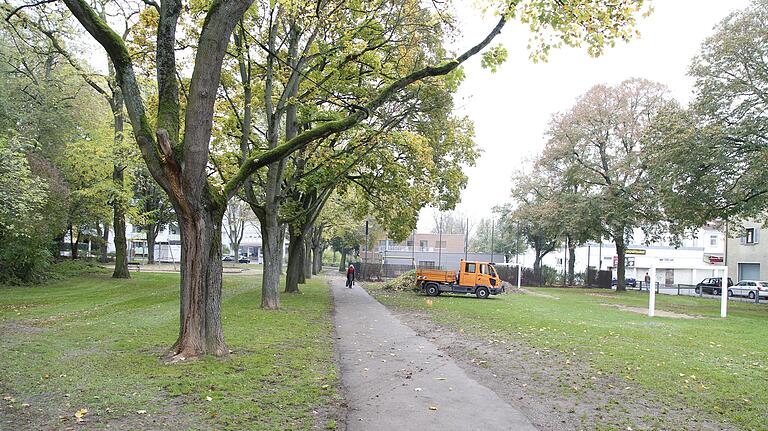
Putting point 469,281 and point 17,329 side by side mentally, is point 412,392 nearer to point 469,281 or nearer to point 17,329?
point 17,329

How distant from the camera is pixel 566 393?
7.65 meters

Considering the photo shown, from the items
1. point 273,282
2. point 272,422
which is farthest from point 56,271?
point 272,422

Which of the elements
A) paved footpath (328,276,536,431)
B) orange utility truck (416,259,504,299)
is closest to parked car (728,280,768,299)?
orange utility truck (416,259,504,299)

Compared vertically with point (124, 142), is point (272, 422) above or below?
below

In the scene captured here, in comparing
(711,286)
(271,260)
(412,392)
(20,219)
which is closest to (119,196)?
(20,219)

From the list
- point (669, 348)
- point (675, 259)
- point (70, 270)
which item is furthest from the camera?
point (675, 259)

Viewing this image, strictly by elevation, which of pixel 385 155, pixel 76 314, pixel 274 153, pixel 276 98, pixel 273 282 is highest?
pixel 276 98

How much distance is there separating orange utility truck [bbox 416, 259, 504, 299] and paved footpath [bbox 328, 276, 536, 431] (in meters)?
17.3

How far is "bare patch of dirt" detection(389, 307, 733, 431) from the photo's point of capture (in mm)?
6324

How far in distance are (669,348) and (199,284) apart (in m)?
9.63

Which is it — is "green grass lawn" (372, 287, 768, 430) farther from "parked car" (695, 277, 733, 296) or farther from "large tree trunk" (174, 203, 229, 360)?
"parked car" (695, 277, 733, 296)

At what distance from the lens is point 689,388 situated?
→ 7.89m

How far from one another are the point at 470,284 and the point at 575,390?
21.8m

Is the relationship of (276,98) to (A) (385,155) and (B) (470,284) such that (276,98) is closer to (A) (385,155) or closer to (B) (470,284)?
(A) (385,155)
